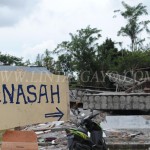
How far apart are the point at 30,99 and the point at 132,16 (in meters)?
45.3

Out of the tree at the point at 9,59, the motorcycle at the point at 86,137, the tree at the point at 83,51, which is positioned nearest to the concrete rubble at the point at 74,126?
the motorcycle at the point at 86,137

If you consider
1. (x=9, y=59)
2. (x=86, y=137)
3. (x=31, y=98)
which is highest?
(x=9, y=59)

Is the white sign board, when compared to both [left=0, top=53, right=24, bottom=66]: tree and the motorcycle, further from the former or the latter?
[left=0, top=53, right=24, bottom=66]: tree

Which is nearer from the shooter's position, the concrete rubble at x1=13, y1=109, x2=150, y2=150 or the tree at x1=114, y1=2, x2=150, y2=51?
the concrete rubble at x1=13, y1=109, x2=150, y2=150

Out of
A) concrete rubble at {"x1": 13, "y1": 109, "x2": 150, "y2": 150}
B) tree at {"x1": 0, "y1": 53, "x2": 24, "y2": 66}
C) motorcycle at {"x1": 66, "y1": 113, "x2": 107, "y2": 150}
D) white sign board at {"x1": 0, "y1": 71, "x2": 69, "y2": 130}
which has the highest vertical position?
tree at {"x1": 0, "y1": 53, "x2": 24, "y2": 66}

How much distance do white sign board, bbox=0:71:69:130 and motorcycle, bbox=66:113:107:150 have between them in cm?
54

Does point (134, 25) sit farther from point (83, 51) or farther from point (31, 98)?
point (31, 98)

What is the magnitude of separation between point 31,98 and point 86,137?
1.18 metres

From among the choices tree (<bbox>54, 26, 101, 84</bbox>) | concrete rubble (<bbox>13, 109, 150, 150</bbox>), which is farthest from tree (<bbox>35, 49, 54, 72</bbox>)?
concrete rubble (<bbox>13, 109, 150, 150</bbox>)

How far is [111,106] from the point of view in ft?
40.4

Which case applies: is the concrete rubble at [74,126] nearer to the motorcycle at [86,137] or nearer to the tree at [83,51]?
the motorcycle at [86,137]

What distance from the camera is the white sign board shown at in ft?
18.4

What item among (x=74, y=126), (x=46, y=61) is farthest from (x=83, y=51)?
(x=74, y=126)

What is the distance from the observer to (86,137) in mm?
6406
